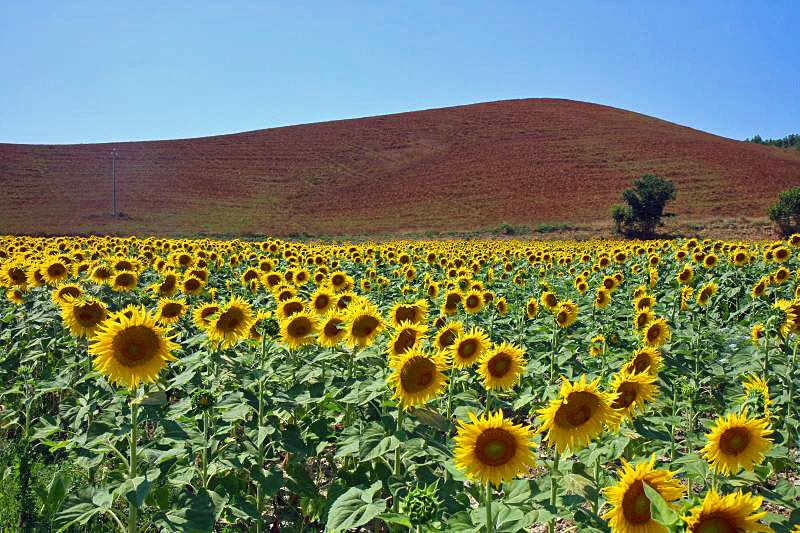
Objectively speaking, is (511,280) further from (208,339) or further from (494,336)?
(208,339)

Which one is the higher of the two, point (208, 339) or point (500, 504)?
point (208, 339)

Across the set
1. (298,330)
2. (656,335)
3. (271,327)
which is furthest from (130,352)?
(656,335)

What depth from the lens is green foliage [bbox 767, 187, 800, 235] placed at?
117 feet

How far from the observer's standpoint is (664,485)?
6.18 feet

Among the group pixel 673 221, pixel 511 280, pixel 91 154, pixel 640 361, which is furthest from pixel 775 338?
pixel 91 154

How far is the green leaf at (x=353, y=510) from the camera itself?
2330 mm

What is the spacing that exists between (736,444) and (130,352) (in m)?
2.93

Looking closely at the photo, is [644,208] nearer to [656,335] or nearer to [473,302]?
[473,302]

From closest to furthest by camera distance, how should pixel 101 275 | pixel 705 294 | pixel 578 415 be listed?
pixel 578 415, pixel 101 275, pixel 705 294

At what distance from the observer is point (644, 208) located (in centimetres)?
4609

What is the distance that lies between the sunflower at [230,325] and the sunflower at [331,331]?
1.79ft

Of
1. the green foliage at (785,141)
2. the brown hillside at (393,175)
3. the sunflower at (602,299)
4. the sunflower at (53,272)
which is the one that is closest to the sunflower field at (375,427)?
the sunflower at (53,272)

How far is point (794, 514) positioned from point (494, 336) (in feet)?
15.0

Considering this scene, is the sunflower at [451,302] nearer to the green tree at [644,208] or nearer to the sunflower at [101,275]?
the sunflower at [101,275]
